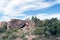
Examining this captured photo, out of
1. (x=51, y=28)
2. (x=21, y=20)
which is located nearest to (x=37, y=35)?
(x=51, y=28)

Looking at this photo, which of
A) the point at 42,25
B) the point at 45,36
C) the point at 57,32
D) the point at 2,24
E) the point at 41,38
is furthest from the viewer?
the point at 2,24

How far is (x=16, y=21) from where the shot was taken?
126 ft

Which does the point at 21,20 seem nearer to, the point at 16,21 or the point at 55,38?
the point at 16,21

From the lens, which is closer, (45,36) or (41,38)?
(41,38)

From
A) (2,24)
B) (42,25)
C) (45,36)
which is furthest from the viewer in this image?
(2,24)

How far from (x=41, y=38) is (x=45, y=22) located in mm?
8508

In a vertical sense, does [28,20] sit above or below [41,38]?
above

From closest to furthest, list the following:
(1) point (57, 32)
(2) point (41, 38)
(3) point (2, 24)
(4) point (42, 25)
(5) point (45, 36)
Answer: (2) point (41, 38), (5) point (45, 36), (1) point (57, 32), (4) point (42, 25), (3) point (2, 24)

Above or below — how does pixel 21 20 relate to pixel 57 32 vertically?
above

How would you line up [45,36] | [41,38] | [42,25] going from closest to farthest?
1. [41,38]
2. [45,36]
3. [42,25]

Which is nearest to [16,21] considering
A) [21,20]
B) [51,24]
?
[21,20]

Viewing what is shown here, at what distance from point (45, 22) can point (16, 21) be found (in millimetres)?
6499

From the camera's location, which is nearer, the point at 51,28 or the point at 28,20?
the point at 51,28

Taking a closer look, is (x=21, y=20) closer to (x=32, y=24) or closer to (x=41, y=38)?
(x=32, y=24)
